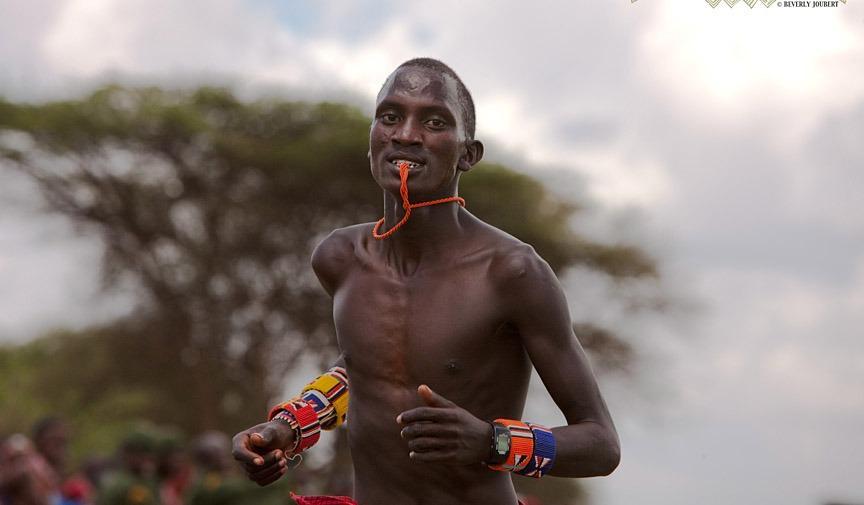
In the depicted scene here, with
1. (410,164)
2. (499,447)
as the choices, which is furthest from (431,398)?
(410,164)

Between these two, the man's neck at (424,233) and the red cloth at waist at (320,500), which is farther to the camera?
the red cloth at waist at (320,500)

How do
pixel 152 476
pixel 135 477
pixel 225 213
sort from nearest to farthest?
pixel 135 477, pixel 152 476, pixel 225 213

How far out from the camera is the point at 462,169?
4.49 m

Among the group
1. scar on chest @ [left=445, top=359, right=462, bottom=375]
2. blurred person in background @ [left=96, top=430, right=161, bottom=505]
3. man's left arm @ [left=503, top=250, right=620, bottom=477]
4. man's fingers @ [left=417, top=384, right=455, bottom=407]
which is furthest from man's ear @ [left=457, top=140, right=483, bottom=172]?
blurred person in background @ [left=96, top=430, right=161, bottom=505]

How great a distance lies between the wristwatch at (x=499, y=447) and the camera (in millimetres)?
4051

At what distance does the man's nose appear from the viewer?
4.30 m

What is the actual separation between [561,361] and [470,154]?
2.48 feet

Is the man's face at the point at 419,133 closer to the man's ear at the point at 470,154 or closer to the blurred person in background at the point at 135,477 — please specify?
the man's ear at the point at 470,154

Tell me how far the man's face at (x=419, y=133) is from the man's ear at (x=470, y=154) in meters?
0.07

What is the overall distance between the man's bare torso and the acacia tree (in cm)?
2183

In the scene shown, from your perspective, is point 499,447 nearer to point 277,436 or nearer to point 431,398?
point 431,398

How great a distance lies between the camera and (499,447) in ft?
13.3

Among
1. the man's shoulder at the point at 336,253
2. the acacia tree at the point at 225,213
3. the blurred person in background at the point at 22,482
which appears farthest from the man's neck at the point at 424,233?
the acacia tree at the point at 225,213

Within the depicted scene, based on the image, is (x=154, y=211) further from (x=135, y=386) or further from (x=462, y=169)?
(x=462, y=169)
